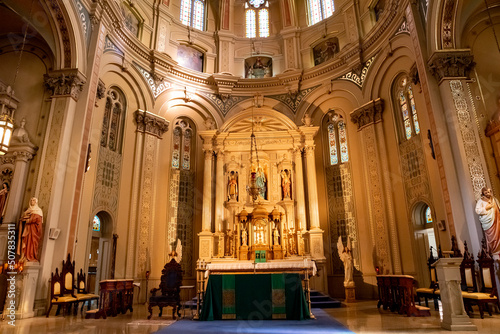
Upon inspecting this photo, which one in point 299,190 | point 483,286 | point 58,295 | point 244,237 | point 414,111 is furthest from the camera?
point 299,190

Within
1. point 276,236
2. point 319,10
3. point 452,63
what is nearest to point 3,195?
point 276,236

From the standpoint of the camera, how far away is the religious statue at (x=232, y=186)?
1438cm

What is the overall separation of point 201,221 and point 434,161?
30.1ft

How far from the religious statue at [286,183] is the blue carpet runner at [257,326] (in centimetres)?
708

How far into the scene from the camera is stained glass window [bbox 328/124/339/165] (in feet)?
49.6

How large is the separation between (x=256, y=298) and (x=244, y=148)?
847 cm

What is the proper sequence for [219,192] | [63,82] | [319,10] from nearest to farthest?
[63,82] → [219,192] → [319,10]

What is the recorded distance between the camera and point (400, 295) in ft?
26.8

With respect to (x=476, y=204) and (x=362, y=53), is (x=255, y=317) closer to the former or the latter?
(x=476, y=204)

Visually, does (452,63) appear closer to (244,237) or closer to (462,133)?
(462,133)

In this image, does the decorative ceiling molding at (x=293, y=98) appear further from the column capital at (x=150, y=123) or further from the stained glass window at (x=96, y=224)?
the stained glass window at (x=96, y=224)

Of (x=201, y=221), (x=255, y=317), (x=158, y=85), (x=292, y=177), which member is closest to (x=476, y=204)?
(x=255, y=317)

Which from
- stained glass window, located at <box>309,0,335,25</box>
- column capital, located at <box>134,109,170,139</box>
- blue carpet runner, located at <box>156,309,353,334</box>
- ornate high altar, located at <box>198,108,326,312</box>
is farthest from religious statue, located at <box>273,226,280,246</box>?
stained glass window, located at <box>309,0,335,25</box>

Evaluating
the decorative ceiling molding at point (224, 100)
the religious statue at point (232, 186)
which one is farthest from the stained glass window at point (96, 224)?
the decorative ceiling molding at point (224, 100)
